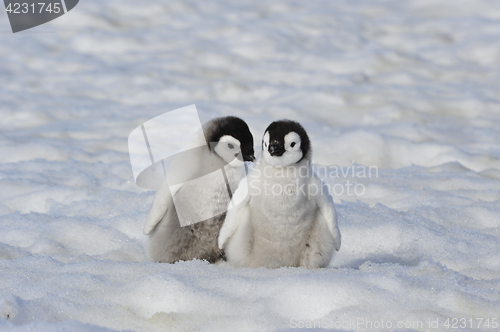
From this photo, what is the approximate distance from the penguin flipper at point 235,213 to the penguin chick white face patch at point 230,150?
201mm

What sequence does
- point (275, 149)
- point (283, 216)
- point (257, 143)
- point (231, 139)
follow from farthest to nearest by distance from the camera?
1. point (257, 143)
2. point (231, 139)
3. point (283, 216)
4. point (275, 149)

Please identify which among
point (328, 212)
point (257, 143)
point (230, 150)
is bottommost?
point (257, 143)

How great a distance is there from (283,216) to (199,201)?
498 mm

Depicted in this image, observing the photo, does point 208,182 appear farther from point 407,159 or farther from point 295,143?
point 407,159

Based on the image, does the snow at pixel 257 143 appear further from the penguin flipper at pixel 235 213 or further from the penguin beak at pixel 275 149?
the penguin beak at pixel 275 149

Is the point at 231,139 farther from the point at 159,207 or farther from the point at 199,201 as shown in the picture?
the point at 159,207

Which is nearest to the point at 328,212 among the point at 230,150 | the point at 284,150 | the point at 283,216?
the point at 283,216

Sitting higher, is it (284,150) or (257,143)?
(284,150)

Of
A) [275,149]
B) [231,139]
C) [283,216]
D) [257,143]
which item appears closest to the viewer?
[275,149]

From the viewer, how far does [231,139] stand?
2.45m

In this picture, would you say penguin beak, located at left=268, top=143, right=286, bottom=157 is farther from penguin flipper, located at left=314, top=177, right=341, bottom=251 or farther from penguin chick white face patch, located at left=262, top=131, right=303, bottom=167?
penguin flipper, located at left=314, top=177, right=341, bottom=251

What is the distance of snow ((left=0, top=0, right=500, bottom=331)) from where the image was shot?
1865 mm

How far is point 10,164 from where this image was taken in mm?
4199

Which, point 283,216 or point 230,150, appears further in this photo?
point 230,150
